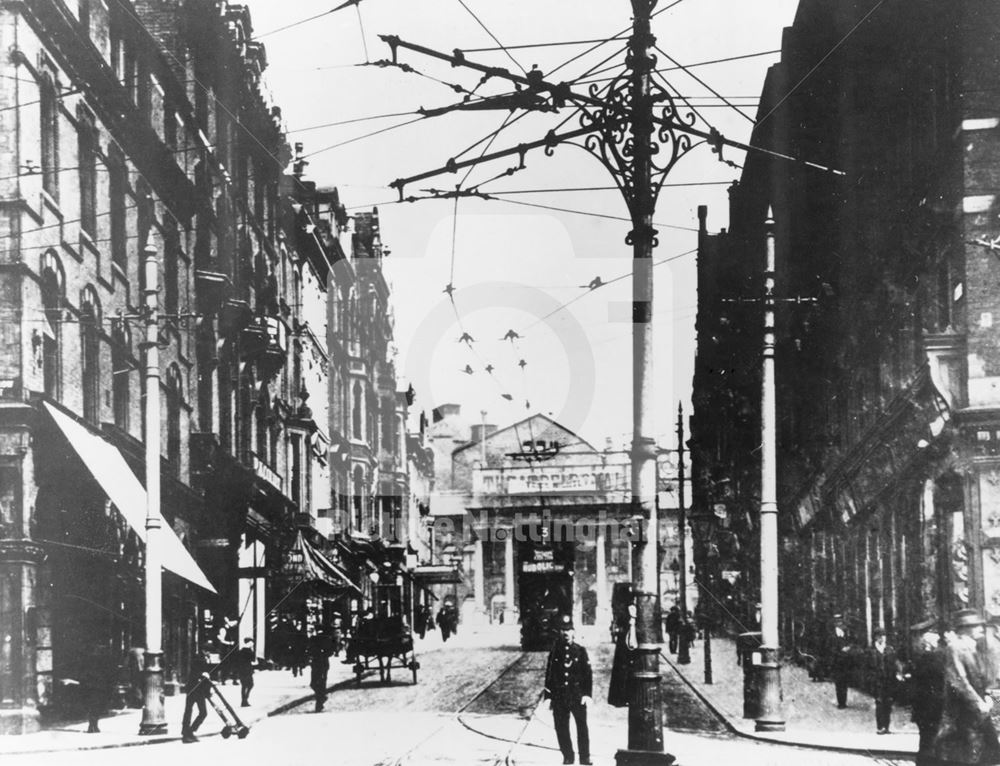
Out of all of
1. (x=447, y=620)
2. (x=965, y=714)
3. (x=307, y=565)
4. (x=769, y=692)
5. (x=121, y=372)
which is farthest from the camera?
(x=447, y=620)

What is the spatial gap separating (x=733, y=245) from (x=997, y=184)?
27233 millimetres

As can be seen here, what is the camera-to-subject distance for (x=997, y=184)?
18047mm

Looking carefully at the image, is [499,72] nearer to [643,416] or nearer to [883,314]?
[643,416]

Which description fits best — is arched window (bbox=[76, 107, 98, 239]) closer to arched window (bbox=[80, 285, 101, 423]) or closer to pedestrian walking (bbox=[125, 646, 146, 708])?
arched window (bbox=[80, 285, 101, 423])

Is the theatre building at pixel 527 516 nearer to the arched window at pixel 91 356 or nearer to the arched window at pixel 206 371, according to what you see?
the arched window at pixel 206 371

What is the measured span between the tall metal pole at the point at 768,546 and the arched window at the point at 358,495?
35.6 metres

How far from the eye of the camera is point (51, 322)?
1983 cm

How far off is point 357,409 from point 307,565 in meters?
22.8

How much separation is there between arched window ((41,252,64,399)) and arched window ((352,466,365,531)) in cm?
3371

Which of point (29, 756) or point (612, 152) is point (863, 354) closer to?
point (612, 152)

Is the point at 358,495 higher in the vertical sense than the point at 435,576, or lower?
higher

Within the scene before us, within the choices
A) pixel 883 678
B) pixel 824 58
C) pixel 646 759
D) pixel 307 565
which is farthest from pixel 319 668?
pixel 824 58

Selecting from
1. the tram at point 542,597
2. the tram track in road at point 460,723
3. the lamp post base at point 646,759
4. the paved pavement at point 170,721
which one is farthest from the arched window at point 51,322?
the tram at point 542,597

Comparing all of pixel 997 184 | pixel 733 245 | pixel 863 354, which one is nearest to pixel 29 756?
pixel 997 184
